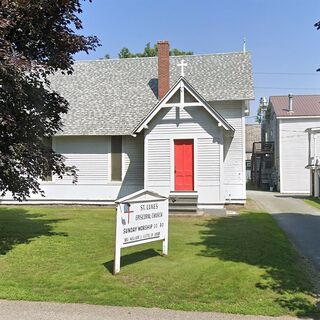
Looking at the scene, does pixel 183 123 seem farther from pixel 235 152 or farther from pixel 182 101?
pixel 235 152

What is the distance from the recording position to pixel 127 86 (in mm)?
24516

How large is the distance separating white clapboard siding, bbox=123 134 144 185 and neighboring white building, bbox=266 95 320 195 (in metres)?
23.8

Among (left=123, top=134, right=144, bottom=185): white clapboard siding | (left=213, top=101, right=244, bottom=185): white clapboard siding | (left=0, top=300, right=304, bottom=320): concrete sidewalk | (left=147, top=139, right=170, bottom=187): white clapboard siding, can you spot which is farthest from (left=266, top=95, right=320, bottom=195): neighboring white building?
(left=0, top=300, right=304, bottom=320): concrete sidewalk

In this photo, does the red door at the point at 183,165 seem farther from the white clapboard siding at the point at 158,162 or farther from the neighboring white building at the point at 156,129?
the white clapboard siding at the point at 158,162

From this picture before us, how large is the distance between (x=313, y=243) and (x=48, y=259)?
722cm

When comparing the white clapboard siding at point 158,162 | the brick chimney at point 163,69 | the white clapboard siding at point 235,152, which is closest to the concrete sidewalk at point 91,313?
the white clapboard siding at point 158,162

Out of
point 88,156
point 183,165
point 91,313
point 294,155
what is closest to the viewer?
point 91,313

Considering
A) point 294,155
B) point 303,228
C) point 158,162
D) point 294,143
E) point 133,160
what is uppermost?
point 294,143

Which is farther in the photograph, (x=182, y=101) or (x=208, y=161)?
(x=208, y=161)

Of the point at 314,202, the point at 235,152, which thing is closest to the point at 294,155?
the point at 314,202

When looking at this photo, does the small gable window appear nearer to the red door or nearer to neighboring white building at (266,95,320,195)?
the red door

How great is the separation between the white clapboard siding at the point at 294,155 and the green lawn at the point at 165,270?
29532mm

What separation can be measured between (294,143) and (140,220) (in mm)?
36811

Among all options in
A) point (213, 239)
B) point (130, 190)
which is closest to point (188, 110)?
point (130, 190)
